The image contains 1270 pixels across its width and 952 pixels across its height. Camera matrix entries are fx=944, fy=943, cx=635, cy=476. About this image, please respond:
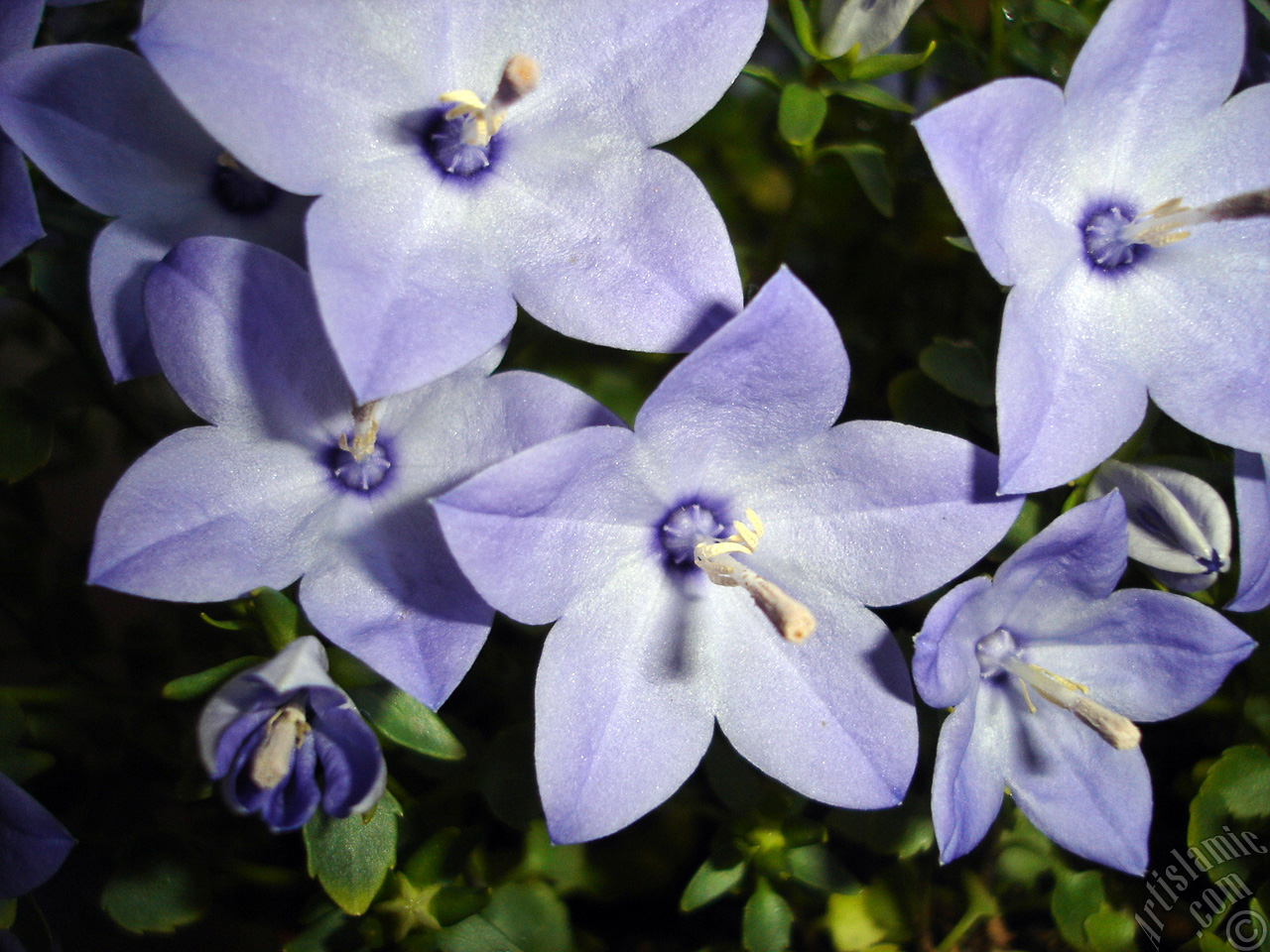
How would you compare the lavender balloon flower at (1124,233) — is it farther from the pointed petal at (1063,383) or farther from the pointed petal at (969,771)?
the pointed petal at (969,771)

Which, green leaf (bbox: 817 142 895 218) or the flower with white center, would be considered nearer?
the flower with white center

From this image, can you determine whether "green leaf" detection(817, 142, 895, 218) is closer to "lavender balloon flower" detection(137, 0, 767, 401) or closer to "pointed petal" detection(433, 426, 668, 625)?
"lavender balloon flower" detection(137, 0, 767, 401)

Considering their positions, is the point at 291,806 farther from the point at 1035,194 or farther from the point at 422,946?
the point at 1035,194

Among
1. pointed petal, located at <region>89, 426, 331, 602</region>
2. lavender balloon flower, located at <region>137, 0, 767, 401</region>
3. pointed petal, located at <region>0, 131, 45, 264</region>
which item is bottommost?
pointed petal, located at <region>89, 426, 331, 602</region>

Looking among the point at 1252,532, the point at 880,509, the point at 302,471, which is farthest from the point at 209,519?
the point at 1252,532

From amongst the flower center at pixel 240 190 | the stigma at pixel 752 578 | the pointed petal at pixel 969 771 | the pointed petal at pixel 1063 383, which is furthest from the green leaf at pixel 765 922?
the flower center at pixel 240 190

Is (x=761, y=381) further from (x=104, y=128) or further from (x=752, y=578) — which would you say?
(x=104, y=128)

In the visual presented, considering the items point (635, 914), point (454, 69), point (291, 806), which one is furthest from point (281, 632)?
point (635, 914)

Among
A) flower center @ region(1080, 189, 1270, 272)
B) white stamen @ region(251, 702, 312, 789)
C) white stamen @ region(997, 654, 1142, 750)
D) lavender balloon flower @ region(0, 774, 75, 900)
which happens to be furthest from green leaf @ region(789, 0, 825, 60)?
lavender balloon flower @ region(0, 774, 75, 900)
